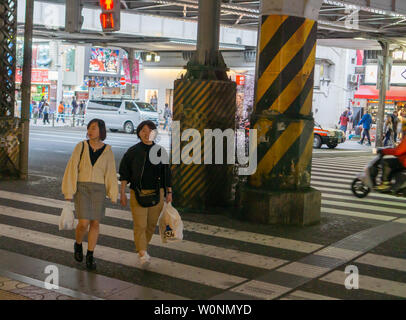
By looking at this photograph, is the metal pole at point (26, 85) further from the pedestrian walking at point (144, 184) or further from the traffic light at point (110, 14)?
the pedestrian walking at point (144, 184)

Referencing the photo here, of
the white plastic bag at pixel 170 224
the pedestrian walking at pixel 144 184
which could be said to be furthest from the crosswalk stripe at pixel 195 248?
the pedestrian walking at pixel 144 184

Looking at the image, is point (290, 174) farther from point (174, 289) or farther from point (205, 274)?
point (174, 289)

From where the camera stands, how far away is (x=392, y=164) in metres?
10.6

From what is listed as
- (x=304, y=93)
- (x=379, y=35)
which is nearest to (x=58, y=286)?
(x=304, y=93)

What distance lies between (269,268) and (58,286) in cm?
255

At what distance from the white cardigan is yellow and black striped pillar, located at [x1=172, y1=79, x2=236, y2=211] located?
3720mm

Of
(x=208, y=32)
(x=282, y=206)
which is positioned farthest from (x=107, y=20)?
(x=282, y=206)

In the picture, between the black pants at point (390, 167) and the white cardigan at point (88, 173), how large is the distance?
20.2ft

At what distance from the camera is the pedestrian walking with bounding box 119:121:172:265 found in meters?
6.61

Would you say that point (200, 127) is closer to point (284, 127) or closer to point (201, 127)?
point (201, 127)

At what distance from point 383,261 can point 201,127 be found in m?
4.16

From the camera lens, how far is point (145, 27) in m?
34.2

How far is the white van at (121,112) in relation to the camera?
34188mm

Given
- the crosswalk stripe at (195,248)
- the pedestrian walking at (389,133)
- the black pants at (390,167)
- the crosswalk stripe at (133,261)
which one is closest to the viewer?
the crosswalk stripe at (133,261)
